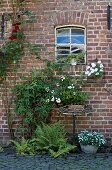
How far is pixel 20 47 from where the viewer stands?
8.29m

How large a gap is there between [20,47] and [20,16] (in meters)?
0.65

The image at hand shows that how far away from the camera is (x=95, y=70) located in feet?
25.9

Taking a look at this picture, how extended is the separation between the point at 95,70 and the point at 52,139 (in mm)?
1617

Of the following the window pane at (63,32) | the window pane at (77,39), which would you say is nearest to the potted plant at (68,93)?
the window pane at (77,39)

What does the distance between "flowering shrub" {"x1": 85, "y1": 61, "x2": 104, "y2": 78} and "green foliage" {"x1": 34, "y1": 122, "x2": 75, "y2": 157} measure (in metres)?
1.19

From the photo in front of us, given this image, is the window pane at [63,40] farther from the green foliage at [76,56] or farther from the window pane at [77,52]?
the green foliage at [76,56]

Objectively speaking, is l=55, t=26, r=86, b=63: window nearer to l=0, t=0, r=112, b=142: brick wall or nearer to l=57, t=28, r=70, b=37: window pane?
l=57, t=28, r=70, b=37: window pane

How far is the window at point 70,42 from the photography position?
27.2 feet

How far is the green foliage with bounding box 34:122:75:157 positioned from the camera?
7254 mm

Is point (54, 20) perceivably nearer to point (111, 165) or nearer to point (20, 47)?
point (20, 47)

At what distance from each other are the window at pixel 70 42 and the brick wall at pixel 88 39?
13 cm

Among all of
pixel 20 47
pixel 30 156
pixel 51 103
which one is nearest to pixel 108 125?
pixel 51 103

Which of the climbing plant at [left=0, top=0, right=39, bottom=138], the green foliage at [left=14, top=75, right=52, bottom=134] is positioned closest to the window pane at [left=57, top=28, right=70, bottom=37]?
the climbing plant at [left=0, top=0, right=39, bottom=138]

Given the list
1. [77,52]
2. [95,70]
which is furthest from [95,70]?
[77,52]
